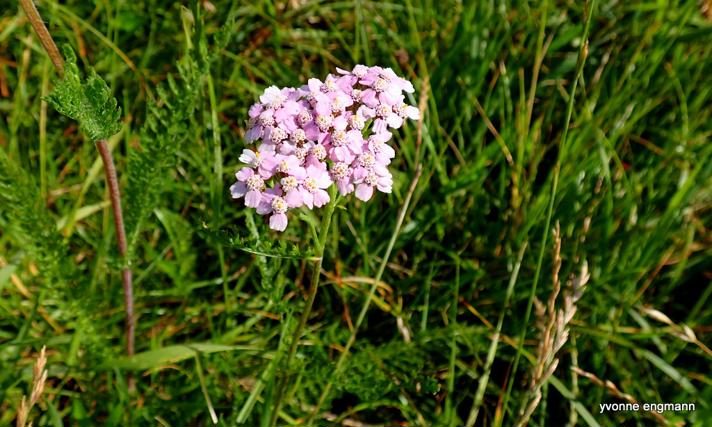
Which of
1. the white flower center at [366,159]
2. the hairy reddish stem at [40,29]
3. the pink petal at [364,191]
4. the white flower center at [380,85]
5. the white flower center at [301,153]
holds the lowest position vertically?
the pink petal at [364,191]

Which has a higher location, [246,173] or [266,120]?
[266,120]

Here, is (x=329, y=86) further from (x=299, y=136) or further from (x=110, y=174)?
(x=110, y=174)

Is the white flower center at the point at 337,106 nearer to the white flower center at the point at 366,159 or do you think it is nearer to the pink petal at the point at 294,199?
the white flower center at the point at 366,159

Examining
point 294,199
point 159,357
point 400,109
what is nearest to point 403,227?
point 400,109

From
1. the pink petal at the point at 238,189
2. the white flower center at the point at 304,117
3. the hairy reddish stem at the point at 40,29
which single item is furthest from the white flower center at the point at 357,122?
the hairy reddish stem at the point at 40,29

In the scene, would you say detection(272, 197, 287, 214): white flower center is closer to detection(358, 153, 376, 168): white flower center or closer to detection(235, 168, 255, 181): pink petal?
detection(235, 168, 255, 181): pink petal

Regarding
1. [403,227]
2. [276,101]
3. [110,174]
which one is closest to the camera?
[276,101]

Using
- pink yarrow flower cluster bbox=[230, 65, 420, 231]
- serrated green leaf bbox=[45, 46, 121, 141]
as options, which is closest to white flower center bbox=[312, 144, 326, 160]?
pink yarrow flower cluster bbox=[230, 65, 420, 231]
